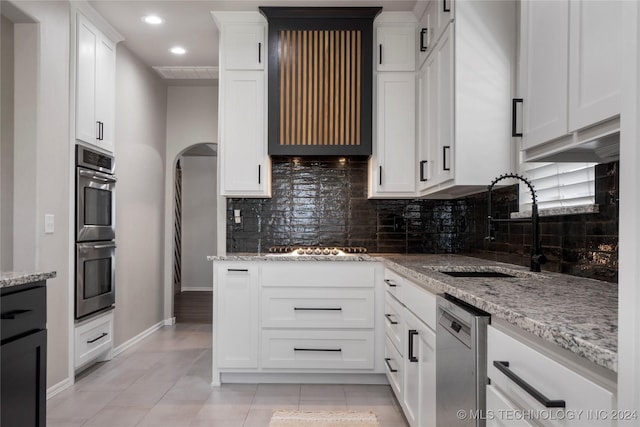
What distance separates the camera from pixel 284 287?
10.7 ft

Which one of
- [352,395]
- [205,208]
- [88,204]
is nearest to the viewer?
[352,395]

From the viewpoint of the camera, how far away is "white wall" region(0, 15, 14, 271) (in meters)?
2.85

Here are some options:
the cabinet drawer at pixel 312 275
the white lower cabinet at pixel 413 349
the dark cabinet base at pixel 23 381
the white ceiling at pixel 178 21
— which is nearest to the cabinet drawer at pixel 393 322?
the white lower cabinet at pixel 413 349

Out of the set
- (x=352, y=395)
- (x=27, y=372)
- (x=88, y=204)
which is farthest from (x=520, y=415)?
(x=88, y=204)

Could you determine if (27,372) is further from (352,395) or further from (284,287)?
(352,395)

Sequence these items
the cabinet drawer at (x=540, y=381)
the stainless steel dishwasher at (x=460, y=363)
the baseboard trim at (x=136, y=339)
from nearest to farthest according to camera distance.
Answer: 1. the cabinet drawer at (x=540, y=381)
2. the stainless steel dishwasher at (x=460, y=363)
3. the baseboard trim at (x=136, y=339)

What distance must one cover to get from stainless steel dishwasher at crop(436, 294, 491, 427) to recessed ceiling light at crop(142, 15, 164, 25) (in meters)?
3.20

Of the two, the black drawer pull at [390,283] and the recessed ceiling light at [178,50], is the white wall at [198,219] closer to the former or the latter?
the recessed ceiling light at [178,50]

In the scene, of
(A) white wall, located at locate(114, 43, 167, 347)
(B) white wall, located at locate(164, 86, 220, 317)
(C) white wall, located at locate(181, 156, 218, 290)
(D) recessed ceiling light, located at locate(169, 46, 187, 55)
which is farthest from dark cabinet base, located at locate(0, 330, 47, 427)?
(C) white wall, located at locate(181, 156, 218, 290)

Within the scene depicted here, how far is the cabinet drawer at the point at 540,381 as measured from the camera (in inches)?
32.3

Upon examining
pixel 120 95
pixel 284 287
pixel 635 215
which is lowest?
pixel 284 287

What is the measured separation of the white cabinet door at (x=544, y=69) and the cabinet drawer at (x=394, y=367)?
59.2 inches

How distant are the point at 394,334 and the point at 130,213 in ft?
9.29

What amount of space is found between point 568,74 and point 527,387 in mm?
964
